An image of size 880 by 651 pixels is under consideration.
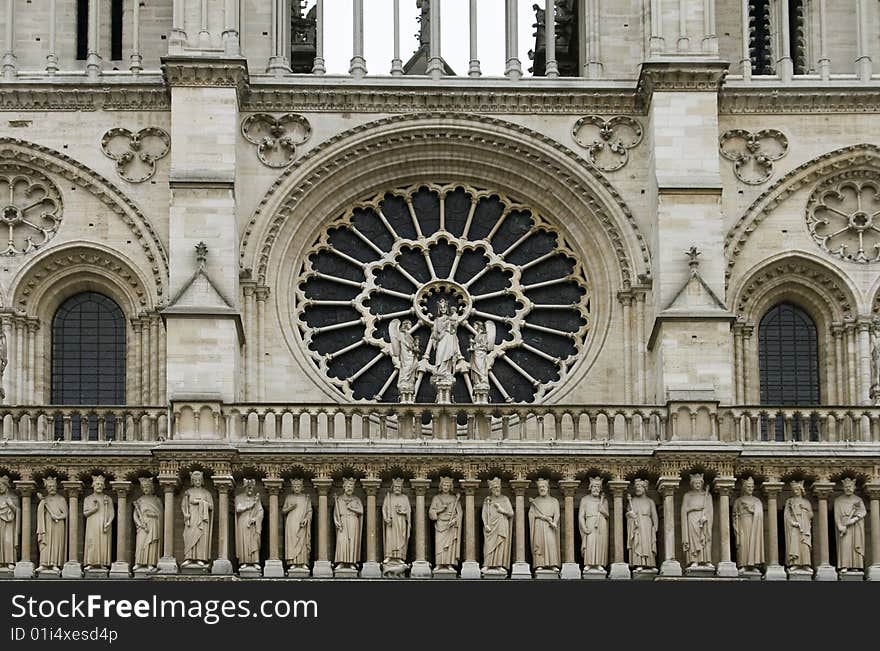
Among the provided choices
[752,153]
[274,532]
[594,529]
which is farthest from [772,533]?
[274,532]

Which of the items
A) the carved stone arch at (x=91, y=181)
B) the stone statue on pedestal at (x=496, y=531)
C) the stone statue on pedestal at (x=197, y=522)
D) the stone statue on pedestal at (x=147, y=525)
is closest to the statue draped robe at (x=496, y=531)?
the stone statue on pedestal at (x=496, y=531)

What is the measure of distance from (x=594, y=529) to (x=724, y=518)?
4.74ft

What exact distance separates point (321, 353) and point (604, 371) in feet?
10.9

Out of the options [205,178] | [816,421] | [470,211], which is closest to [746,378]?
[816,421]

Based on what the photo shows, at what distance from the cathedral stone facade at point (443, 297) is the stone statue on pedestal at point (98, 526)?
5cm

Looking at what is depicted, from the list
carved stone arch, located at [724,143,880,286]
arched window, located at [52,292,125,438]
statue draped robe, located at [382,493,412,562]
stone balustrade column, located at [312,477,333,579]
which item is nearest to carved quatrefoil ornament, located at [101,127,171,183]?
arched window, located at [52,292,125,438]

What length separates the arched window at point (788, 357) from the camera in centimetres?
3469

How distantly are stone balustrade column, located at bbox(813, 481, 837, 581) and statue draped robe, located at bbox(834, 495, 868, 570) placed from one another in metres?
0.13

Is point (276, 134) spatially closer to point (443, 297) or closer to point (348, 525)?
point (443, 297)

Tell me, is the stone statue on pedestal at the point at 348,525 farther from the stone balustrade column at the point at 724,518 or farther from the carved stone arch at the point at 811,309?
the carved stone arch at the point at 811,309
